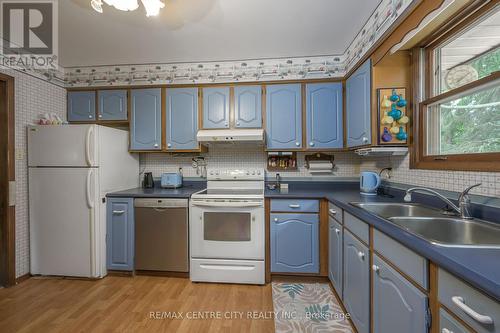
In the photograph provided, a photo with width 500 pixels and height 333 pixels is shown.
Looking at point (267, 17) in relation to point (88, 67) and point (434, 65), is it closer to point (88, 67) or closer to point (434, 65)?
A: point (434, 65)

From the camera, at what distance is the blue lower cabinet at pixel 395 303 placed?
32.6 inches

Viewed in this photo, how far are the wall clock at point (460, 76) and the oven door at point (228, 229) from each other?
1.68 metres

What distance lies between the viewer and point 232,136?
91.2 inches

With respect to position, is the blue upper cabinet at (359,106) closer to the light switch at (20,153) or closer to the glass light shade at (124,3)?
the glass light shade at (124,3)

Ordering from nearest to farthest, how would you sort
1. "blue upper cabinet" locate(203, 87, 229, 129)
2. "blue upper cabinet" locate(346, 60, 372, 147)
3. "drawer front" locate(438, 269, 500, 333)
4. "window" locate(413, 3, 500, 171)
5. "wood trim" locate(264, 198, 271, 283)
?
"drawer front" locate(438, 269, 500, 333) → "window" locate(413, 3, 500, 171) → "blue upper cabinet" locate(346, 60, 372, 147) → "wood trim" locate(264, 198, 271, 283) → "blue upper cabinet" locate(203, 87, 229, 129)

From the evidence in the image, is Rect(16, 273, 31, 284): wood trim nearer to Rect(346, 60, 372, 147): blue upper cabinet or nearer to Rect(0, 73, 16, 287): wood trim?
Rect(0, 73, 16, 287): wood trim

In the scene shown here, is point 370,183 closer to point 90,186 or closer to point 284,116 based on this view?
point 284,116

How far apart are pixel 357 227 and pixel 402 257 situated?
47 centimetres

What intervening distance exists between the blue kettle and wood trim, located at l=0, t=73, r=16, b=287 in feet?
11.2

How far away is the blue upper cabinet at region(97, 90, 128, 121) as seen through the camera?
104 inches

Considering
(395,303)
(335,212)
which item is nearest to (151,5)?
(335,212)

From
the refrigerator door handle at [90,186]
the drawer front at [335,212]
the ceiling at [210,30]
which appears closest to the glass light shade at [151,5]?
the ceiling at [210,30]

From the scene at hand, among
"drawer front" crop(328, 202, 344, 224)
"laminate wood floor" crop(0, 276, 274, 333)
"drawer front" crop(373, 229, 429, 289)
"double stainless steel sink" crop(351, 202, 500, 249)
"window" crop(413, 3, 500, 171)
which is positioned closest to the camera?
"drawer front" crop(373, 229, 429, 289)

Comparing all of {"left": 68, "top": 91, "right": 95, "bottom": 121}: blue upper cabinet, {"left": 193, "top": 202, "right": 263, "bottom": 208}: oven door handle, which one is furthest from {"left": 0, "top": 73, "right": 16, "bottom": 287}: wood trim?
{"left": 193, "top": 202, "right": 263, "bottom": 208}: oven door handle
